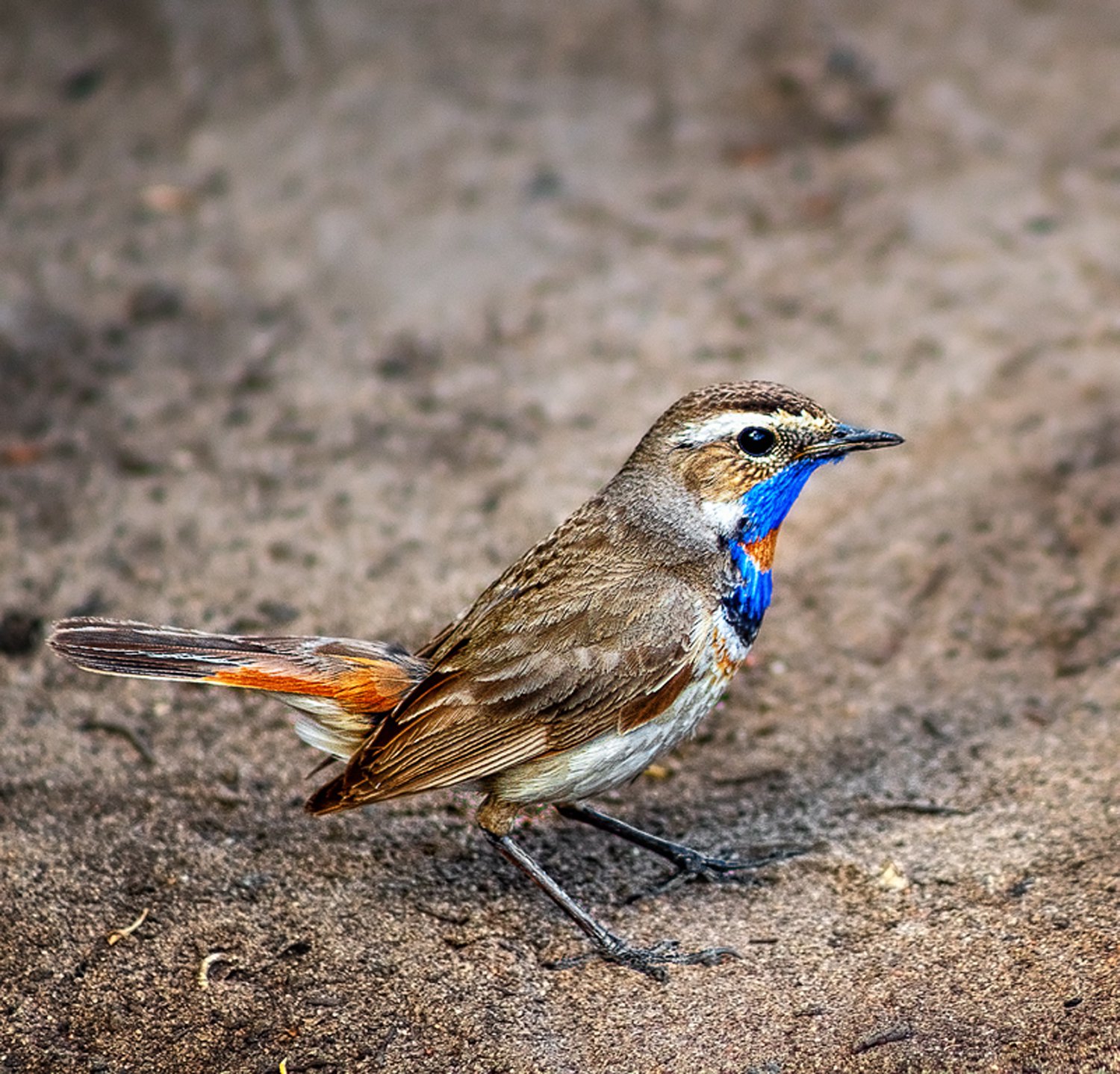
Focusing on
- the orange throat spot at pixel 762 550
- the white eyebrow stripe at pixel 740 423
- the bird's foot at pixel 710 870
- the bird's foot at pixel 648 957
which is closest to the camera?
the bird's foot at pixel 648 957

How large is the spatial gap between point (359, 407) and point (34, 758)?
2.85m

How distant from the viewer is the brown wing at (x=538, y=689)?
15.4ft

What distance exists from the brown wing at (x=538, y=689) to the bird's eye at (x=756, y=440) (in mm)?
509

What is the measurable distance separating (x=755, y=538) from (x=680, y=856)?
1.14 metres

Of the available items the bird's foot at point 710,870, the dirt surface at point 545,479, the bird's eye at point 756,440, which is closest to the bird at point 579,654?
the bird's eye at point 756,440

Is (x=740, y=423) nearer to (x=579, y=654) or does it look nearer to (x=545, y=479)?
(x=579, y=654)

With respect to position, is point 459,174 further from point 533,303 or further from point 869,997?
point 869,997

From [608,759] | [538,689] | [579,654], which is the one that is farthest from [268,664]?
[608,759]

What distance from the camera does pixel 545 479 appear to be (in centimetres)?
714

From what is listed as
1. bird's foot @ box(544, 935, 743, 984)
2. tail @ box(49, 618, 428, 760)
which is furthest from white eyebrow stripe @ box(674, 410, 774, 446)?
bird's foot @ box(544, 935, 743, 984)

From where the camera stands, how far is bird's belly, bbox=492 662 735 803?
4.73 m

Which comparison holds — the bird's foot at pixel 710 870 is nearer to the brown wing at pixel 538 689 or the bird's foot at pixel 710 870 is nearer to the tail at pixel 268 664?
the brown wing at pixel 538 689

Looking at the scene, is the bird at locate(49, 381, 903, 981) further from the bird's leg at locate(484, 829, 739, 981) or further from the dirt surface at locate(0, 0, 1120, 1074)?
the dirt surface at locate(0, 0, 1120, 1074)

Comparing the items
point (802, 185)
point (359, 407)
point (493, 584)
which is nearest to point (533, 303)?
point (359, 407)
